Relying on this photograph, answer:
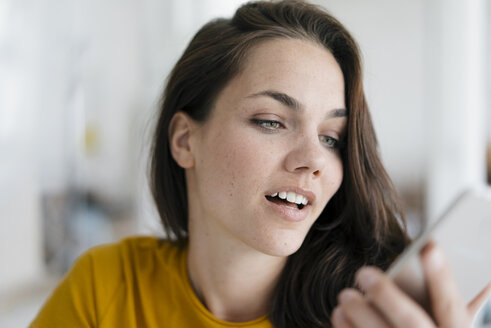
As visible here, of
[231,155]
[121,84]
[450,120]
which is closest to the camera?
[231,155]

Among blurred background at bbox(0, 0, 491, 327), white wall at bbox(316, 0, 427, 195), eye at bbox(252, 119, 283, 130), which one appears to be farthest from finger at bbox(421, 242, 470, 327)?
white wall at bbox(316, 0, 427, 195)

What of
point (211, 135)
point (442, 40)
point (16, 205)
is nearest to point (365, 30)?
point (442, 40)

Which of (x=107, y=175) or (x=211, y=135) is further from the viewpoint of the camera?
(x=107, y=175)

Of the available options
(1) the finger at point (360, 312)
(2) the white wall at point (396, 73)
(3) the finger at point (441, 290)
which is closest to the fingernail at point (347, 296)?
(1) the finger at point (360, 312)

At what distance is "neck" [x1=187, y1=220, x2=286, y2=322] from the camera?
105 centimetres

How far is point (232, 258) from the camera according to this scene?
1.05m

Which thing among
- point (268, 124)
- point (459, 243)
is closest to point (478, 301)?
point (459, 243)

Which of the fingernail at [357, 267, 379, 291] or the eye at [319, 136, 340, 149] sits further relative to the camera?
the eye at [319, 136, 340, 149]

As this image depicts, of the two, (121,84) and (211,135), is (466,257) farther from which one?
(121,84)

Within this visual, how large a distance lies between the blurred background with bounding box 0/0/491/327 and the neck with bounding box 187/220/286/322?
1108mm

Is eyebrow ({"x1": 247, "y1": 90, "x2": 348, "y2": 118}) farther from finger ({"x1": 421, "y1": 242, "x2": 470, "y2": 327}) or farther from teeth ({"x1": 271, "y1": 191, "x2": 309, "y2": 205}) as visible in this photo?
finger ({"x1": 421, "y1": 242, "x2": 470, "y2": 327})

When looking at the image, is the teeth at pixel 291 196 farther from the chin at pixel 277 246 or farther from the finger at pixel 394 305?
the finger at pixel 394 305

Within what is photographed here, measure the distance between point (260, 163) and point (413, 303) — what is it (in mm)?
449

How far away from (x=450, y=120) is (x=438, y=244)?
193cm
